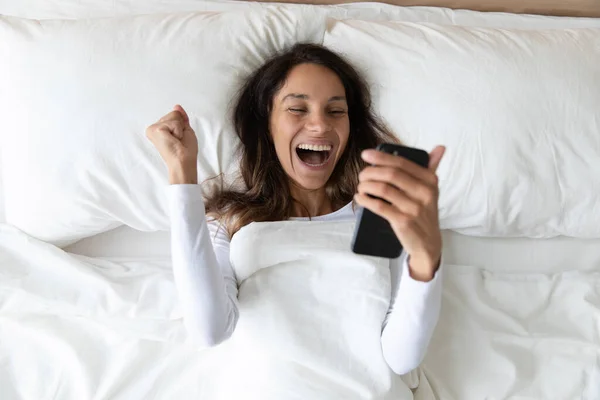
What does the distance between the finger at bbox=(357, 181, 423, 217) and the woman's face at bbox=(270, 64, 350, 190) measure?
0.38m

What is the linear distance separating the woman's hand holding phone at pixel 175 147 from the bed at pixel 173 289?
0.83 feet

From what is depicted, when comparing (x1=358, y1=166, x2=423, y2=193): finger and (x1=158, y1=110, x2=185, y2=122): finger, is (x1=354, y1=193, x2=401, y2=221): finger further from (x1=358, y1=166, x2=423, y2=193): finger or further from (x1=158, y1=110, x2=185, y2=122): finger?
(x1=158, y1=110, x2=185, y2=122): finger

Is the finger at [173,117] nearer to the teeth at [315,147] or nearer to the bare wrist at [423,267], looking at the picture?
the teeth at [315,147]

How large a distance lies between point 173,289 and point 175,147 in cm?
40

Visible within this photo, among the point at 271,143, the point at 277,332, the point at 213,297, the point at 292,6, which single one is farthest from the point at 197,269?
the point at 292,6

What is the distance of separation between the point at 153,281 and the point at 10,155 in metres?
0.39

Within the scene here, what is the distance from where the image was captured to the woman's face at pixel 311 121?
113 centimetres

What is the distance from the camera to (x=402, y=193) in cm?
77

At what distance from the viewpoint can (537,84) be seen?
1.23m

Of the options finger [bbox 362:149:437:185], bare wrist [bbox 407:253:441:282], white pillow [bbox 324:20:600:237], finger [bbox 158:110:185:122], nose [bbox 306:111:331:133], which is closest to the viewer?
finger [bbox 362:149:437:185]

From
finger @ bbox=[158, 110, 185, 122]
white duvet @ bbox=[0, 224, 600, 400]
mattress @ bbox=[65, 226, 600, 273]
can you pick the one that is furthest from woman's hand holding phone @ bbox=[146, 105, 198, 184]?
mattress @ bbox=[65, 226, 600, 273]

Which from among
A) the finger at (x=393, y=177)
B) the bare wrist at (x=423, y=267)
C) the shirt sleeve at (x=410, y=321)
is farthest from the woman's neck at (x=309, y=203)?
the finger at (x=393, y=177)

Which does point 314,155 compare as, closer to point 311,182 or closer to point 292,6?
point 311,182

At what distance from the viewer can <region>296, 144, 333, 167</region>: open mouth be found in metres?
1.16
